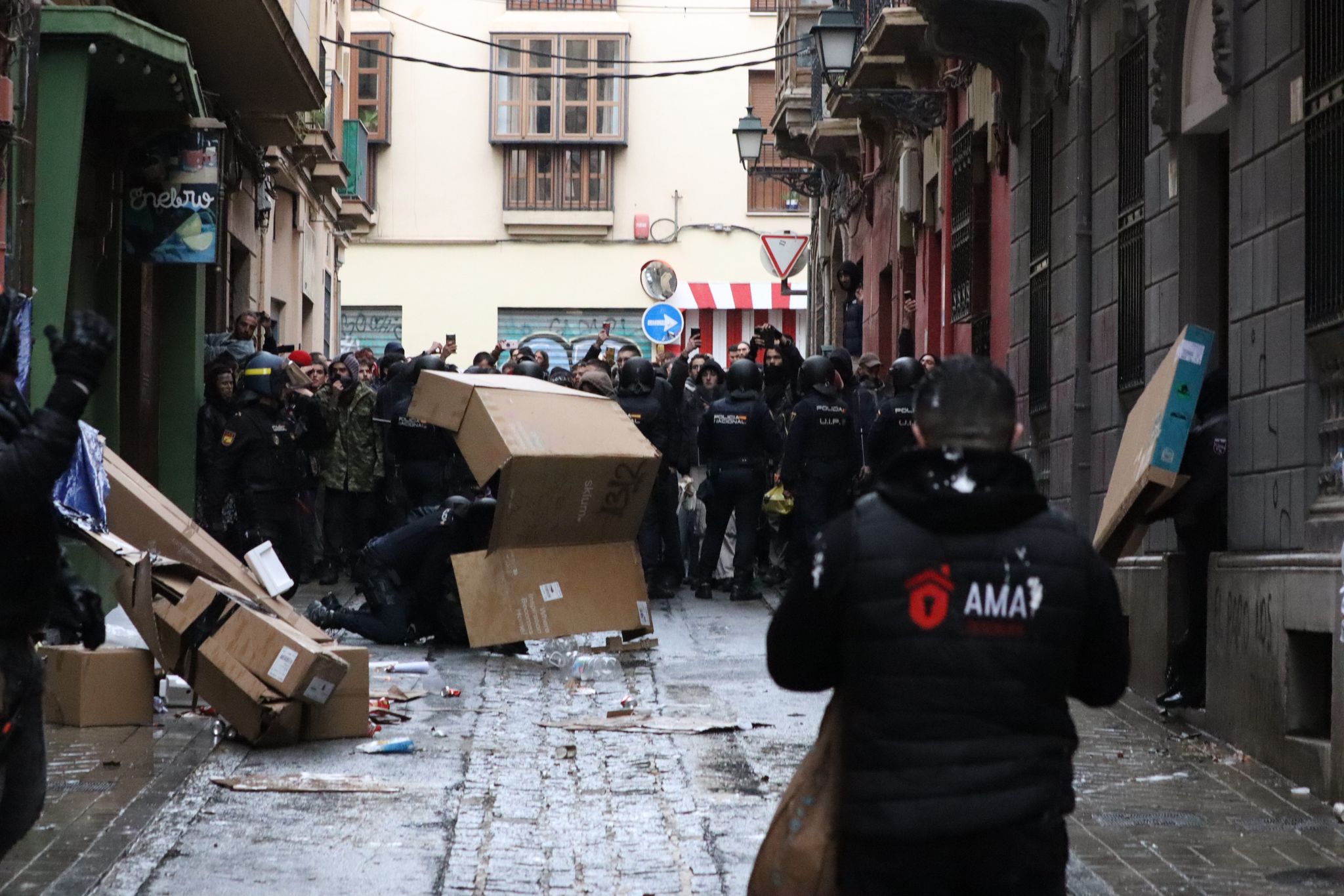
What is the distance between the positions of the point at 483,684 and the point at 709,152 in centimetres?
3327

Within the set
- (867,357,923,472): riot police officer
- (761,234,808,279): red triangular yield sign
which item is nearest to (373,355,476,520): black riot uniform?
(867,357,923,472): riot police officer

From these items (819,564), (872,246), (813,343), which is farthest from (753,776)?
(813,343)

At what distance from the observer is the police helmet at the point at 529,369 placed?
17312 mm

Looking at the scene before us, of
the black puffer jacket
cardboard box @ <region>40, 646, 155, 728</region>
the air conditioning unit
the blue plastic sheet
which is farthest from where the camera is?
the air conditioning unit

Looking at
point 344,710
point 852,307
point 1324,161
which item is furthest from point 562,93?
point 1324,161

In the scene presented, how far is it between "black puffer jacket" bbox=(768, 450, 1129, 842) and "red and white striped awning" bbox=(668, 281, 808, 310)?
39.5 meters

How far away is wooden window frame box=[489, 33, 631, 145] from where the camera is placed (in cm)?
4209

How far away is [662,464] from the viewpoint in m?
15.6

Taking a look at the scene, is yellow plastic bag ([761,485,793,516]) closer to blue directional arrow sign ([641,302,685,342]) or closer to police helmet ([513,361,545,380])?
police helmet ([513,361,545,380])

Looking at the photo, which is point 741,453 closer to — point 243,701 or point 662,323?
point 243,701

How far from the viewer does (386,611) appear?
12.3 metres

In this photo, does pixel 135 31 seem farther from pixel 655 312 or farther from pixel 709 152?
pixel 709 152

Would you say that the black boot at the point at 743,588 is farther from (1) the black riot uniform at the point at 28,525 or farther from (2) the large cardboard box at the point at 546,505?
(1) the black riot uniform at the point at 28,525

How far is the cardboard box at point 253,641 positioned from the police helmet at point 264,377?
7.46 m
